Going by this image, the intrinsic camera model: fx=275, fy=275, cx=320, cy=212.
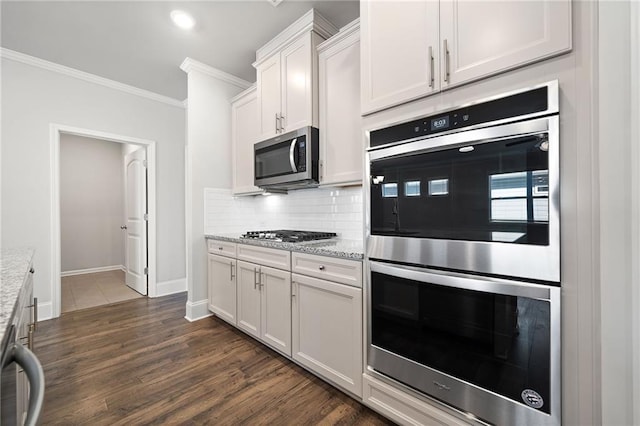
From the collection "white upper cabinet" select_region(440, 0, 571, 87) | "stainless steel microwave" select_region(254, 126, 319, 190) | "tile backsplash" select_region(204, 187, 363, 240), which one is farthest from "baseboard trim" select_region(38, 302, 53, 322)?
"white upper cabinet" select_region(440, 0, 571, 87)

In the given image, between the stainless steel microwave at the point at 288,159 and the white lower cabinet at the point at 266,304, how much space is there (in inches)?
30.5

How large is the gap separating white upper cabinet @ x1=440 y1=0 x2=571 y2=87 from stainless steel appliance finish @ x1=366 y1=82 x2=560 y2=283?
0.56 ft

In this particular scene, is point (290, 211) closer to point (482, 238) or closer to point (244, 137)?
point (244, 137)

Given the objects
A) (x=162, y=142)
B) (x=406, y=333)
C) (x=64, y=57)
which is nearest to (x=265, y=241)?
(x=406, y=333)

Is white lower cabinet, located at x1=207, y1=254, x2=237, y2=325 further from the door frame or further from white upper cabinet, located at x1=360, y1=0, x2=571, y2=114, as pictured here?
white upper cabinet, located at x1=360, y1=0, x2=571, y2=114

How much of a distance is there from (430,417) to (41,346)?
3.14 meters

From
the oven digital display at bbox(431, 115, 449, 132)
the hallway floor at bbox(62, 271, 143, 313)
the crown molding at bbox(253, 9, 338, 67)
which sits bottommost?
the hallway floor at bbox(62, 271, 143, 313)

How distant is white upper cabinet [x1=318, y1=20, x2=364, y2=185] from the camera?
200 cm

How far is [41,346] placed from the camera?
7.84ft

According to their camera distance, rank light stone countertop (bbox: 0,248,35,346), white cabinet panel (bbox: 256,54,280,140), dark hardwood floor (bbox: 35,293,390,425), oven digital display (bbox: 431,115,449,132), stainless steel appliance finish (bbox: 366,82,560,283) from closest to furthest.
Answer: light stone countertop (bbox: 0,248,35,346) → stainless steel appliance finish (bbox: 366,82,560,283) → oven digital display (bbox: 431,115,449,132) → dark hardwood floor (bbox: 35,293,390,425) → white cabinet panel (bbox: 256,54,280,140)

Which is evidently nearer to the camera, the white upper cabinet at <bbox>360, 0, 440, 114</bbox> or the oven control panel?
the oven control panel

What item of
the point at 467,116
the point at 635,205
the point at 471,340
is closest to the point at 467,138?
the point at 467,116

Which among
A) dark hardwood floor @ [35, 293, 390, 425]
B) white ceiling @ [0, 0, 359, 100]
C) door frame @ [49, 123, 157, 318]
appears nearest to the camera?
dark hardwood floor @ [35, 293, 390, 425]

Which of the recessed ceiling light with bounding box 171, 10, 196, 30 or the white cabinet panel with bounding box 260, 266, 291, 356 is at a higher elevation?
the recessed ceiling light with bounding box 171, 10, 196, 30
